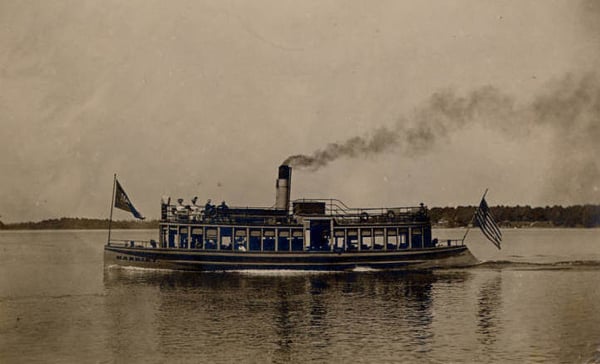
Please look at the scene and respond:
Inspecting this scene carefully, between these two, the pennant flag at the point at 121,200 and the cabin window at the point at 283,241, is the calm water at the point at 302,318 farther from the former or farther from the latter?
the pennant flag at the point at 121,200

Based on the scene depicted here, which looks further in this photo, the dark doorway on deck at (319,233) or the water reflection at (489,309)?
the dark doorway on deck at (319,233)

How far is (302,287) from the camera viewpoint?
29609 mm

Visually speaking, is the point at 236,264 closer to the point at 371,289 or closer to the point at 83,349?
the point at 371,289

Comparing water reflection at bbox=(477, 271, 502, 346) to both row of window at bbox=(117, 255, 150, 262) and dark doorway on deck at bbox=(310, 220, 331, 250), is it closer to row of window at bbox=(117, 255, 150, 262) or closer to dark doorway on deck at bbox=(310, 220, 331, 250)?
dark doorway on deck at bbox=(310, 220, 331, 250)

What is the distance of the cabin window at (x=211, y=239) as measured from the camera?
116ft

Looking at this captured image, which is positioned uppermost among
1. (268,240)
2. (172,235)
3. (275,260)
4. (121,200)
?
(121,200)

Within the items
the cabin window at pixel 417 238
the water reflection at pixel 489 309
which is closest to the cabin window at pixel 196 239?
the cabin window at pixel 417 238

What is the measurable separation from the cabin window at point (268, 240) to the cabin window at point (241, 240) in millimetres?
969

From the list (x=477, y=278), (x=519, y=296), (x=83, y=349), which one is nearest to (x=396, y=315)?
(x=519, y=296)

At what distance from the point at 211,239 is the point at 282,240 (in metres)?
3.80

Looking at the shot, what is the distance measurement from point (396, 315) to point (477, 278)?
39.5ft

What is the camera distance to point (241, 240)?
120 feet

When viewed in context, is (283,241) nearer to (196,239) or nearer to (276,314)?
(196,239)

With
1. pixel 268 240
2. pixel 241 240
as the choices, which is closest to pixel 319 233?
pixel 268 240
